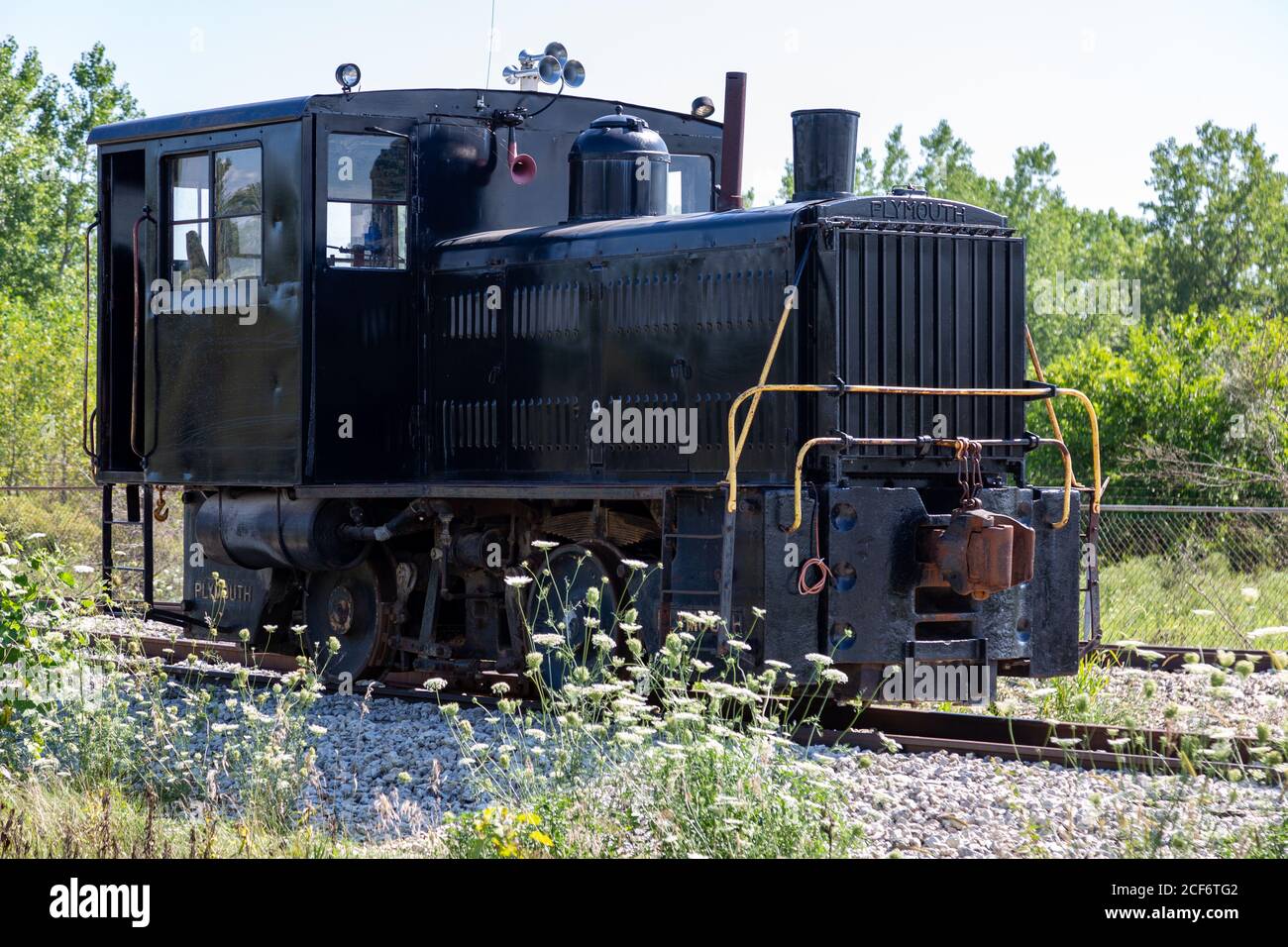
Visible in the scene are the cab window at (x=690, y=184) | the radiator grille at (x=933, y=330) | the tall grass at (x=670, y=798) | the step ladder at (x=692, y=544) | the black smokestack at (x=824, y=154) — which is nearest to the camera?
the tall grass at (x=670, y=798)

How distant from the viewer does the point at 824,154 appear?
342 inches

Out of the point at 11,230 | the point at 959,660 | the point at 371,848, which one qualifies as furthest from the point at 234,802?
the point at 11,230

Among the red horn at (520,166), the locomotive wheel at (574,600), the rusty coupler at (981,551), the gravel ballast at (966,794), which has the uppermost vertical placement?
the red horn at (520,166)

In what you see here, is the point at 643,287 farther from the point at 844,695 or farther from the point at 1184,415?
the point at 1184,415

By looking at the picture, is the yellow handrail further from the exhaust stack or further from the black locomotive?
the exhaust stack

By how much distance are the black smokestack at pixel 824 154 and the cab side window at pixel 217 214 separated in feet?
11.2

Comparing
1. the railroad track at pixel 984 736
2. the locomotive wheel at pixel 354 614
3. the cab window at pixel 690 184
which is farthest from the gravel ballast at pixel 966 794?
the cab window at pixel 690 184

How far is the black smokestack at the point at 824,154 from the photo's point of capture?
28.5 feet

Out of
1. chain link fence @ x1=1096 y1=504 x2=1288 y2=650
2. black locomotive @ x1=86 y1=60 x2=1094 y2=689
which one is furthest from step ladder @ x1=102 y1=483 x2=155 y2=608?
chain link fence @ x1=1096 y1=504 x2=1288 y2=650

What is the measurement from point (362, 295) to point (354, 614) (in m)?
2.09

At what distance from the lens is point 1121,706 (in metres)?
8.70

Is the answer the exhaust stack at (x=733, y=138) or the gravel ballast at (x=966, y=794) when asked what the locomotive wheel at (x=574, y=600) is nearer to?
the gravel ballast at (x=966, y=794)

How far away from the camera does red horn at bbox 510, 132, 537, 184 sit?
999cm

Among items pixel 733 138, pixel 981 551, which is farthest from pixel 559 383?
pixel 981 551
